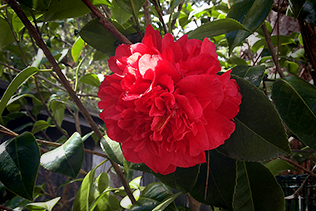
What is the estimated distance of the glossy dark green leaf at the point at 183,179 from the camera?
387 millimetres

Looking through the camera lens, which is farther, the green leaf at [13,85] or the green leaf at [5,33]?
the green leaf at [5,33]

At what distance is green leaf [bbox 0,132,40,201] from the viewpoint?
40 centimetres

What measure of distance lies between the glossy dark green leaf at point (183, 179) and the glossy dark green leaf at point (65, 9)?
1.42ft

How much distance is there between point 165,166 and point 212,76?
16cm

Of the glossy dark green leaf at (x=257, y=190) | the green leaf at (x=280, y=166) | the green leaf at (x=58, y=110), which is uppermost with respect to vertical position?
the green leaf at (x=58, y=110)

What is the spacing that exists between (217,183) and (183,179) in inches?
2.6

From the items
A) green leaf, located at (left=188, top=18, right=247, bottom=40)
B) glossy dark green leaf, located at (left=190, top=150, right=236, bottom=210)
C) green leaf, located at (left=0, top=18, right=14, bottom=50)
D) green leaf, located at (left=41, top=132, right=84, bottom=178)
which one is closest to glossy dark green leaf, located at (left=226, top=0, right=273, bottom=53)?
green leaf, located at (left=188, top=18, right=247, bottom=40)

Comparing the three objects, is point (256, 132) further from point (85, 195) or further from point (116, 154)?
point (85, 195)

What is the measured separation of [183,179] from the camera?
0.40 metres

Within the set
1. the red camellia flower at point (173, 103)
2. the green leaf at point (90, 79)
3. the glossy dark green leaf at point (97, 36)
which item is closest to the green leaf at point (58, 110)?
the green leaf at point (90, 79)

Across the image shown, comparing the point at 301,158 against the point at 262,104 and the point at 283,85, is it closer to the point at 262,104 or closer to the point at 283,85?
the point at 283,85

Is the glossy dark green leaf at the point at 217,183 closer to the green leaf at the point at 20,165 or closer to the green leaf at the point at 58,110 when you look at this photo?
the green leaf at the point at 20,165

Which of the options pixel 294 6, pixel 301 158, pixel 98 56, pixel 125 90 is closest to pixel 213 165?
pixel 125 90

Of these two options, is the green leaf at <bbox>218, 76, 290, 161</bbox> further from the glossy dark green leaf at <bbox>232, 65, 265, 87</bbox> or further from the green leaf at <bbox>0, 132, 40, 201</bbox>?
the green leaf at <bbox>0, 132, 40, 201</bbox>
